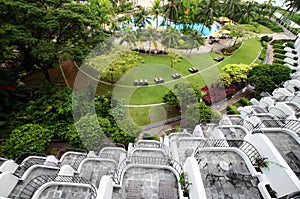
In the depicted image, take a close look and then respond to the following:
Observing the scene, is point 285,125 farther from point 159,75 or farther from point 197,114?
point 159,75

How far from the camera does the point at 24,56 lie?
65.2 feet

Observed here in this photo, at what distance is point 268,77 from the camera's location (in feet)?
70.4

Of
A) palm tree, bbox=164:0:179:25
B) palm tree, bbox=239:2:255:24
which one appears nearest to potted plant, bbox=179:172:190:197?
palm tree, bbox=164:0:179:25

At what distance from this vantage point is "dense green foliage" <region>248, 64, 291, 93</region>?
829 inches

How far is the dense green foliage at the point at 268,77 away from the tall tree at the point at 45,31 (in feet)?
60.7

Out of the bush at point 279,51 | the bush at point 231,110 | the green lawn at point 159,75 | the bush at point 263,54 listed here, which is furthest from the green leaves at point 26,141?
the bush at point 279,51

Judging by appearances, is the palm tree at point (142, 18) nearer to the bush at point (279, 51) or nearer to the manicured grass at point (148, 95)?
the manicured grass at point (148, 95)

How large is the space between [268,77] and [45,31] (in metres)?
24.9

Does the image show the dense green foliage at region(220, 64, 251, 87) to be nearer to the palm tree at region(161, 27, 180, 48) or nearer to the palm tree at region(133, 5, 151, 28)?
the palm tree at region(161, 27, 180, 48)

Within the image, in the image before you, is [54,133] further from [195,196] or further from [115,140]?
[195,196]

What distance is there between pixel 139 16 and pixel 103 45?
47.1 ft

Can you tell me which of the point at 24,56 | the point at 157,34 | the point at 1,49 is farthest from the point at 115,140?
the point at 157,34

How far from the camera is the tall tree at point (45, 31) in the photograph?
1601cm

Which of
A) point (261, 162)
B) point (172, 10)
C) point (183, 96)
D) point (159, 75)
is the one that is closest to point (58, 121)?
point (183, 96)
